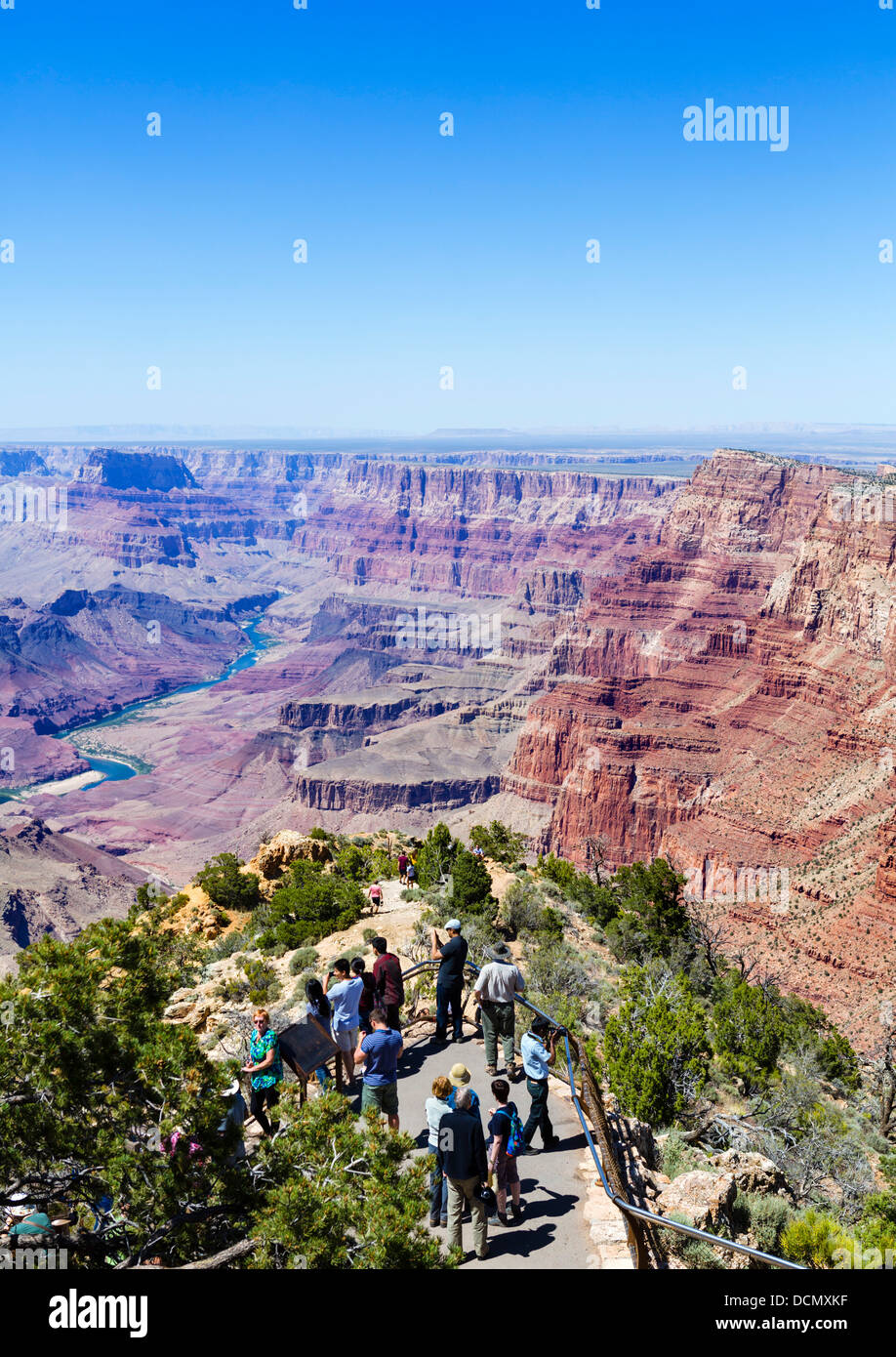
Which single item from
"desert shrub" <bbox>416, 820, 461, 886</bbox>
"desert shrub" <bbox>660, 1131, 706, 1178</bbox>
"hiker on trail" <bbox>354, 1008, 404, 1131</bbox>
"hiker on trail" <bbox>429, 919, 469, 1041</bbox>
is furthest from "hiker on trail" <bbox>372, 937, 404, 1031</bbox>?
"desert shrub" <bbox>416, 820, 461, 886</bbox>

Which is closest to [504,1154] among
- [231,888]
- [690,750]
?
[231,888]

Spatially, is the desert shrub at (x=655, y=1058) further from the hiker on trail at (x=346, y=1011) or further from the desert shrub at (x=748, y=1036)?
the desert shrub at (x=748, y=1036)

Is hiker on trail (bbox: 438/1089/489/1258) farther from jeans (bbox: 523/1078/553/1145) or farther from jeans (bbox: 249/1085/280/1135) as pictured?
jeans (bbox: 249/1085/280/1135)

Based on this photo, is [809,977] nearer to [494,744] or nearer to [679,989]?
[679,989]

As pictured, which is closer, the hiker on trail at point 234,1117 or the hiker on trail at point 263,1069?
the hiker on trail at point 234,1117

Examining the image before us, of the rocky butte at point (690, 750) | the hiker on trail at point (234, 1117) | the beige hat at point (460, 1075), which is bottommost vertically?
the rocky butte at point (690, 750)

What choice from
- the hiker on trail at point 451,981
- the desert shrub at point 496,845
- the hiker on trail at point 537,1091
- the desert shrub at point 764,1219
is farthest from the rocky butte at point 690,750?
the hiker on trail at point 537,1091

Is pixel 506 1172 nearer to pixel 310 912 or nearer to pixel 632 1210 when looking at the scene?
pixel 632 1210

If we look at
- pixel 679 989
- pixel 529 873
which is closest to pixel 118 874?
pixel 529 873
